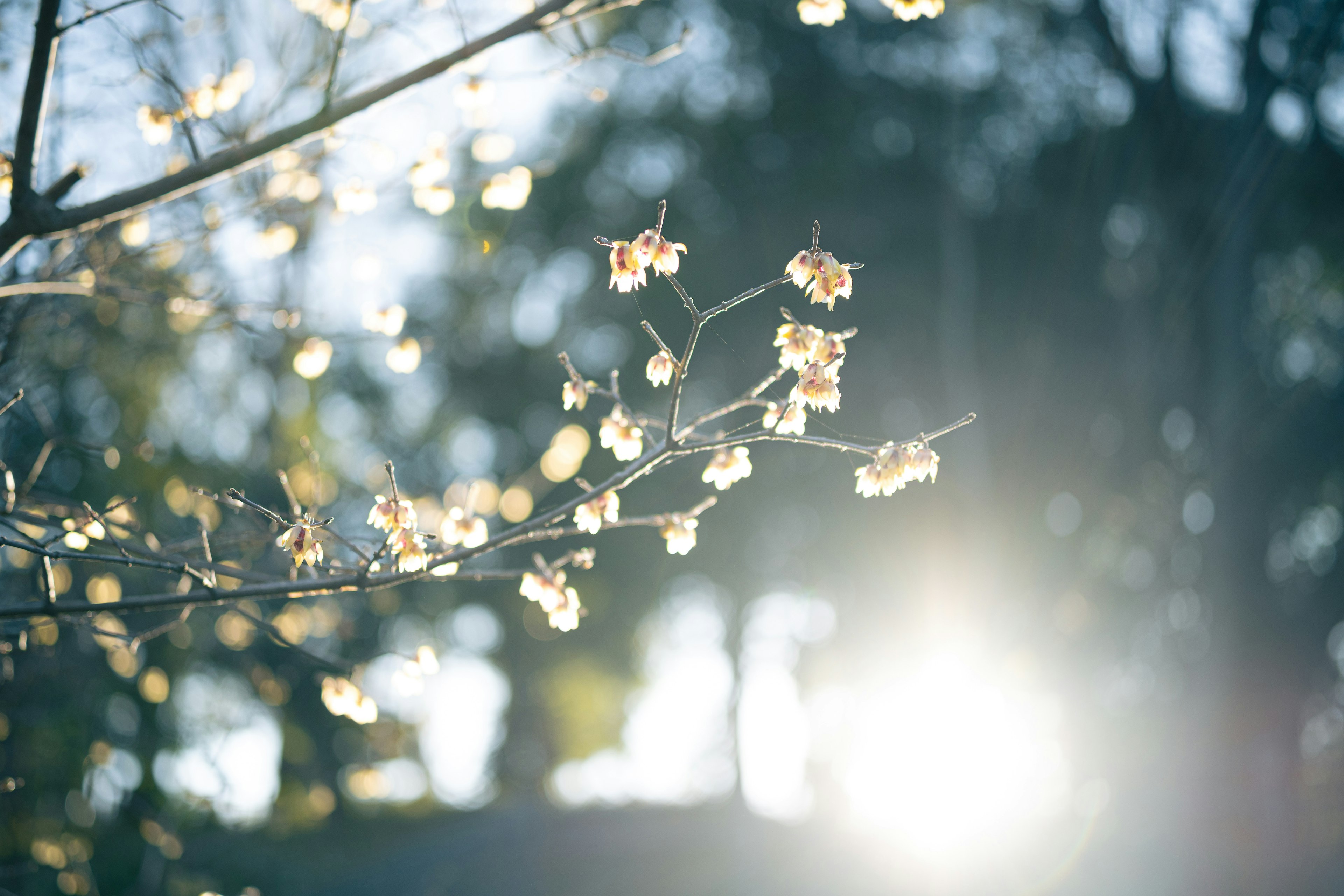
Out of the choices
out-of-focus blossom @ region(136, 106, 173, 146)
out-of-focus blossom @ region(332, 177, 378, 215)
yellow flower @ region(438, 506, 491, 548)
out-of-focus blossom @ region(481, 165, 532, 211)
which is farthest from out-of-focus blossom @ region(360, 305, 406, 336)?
yellow flower @ region(438, 506, 491, 548)

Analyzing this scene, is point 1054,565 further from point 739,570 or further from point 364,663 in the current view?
point 364,663

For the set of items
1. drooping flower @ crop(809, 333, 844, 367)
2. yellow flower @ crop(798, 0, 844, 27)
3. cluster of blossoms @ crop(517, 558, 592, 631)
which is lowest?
cluster of blossoms @ crop(517, 558, 592, 631)

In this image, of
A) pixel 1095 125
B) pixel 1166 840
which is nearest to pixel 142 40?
pixel 1095 125

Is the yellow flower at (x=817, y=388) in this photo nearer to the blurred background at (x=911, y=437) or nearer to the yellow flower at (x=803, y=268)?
the yellow flower at (x=803, y=268)

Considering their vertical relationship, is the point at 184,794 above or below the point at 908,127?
below

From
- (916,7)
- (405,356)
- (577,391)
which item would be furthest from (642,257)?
(405,356)

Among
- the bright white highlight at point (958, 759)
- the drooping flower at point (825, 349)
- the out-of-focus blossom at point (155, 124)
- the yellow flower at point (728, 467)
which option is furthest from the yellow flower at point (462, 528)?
the bright white highlight at point (958, 759)

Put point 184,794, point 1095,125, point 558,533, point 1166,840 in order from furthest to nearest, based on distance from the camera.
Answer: point 1095,125 → point 1166,840 → point 184,794 → point 558,533

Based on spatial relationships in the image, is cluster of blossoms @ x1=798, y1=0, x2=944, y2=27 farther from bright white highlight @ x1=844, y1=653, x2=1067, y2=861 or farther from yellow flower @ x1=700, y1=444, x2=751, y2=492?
bright white highlight @ x1=844, y1=653, x2=1067, y2=861
